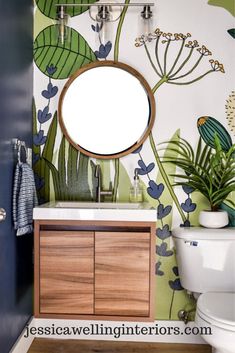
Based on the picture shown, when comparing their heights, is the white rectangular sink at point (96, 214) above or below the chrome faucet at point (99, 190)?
below

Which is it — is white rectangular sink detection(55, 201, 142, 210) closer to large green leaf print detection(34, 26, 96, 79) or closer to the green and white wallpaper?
the green and white wallpaper

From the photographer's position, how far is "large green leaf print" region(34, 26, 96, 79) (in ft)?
7.36

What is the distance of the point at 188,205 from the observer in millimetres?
2225

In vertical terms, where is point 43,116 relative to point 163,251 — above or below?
above

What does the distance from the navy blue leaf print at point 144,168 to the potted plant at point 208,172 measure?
0.11 metres

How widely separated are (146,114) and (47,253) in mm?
1036

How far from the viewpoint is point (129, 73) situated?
2.22 meters

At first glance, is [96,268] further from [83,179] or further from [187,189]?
[187,189]

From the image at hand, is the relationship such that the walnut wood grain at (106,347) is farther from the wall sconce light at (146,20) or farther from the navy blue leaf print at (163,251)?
the wall sconce light at (146,20)

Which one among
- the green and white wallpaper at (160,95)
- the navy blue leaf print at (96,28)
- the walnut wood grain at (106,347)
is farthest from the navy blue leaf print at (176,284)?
the navy blue leaf print at (96,28)

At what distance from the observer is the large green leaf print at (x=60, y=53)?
7.36ft

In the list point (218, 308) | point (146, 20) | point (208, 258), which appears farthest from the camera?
point (146, 20)

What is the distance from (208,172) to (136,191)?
45cm

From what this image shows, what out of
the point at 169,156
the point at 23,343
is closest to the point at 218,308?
the point at 169,156
